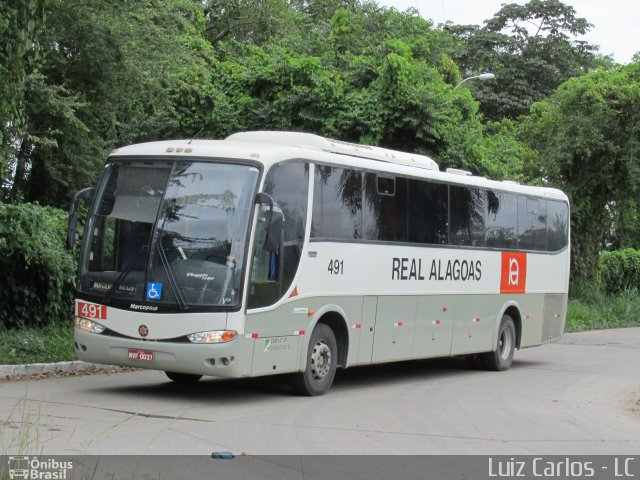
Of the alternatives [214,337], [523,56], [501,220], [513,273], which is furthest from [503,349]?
[523,56]

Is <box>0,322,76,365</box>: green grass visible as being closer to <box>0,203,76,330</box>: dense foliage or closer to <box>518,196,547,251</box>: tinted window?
<box>0,203,76,330</box>: dense foliage

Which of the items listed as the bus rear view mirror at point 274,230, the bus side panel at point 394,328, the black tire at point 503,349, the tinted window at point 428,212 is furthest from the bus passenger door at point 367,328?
the black tire at point 503,349

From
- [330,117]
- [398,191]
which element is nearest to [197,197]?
[398,191]

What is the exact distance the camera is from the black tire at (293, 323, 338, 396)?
1322 cm

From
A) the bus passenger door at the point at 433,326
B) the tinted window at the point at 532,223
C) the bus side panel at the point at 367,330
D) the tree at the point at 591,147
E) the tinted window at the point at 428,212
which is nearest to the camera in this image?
the bus side panel at the point at 367,330

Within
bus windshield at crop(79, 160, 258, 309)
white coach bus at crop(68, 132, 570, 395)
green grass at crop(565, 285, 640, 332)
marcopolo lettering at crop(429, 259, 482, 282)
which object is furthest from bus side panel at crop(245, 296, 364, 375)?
green grass at crop(565, 285, 640, 332)

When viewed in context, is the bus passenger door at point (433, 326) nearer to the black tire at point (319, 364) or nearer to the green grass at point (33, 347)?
the black tire at point (319, 364)

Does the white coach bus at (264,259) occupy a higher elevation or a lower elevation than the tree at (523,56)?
lower

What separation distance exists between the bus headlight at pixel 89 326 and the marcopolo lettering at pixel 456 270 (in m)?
6.10

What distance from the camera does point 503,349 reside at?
19141mm

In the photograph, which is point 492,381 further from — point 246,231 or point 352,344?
point 246,231

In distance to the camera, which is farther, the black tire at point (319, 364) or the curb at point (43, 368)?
the curb at point (43, 368)

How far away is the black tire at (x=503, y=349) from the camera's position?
61.6ft
